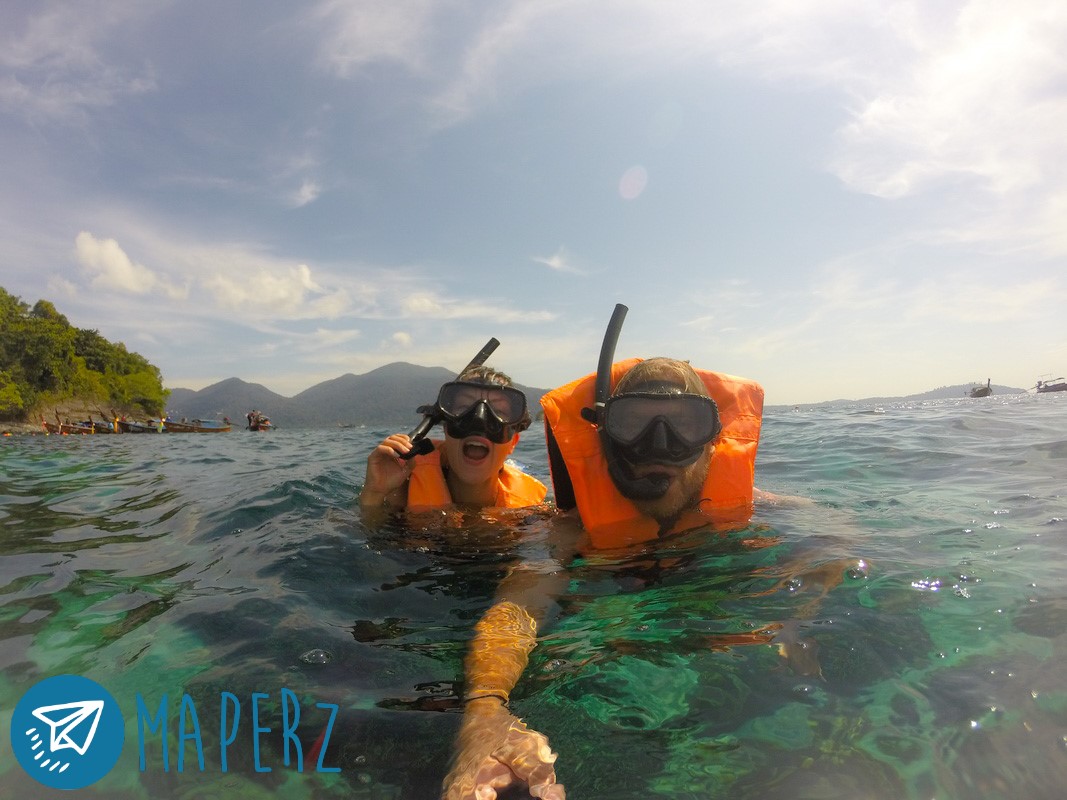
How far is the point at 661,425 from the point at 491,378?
1804mm

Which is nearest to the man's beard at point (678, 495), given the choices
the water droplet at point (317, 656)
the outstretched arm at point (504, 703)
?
the outstretched arm at point (504, 703)

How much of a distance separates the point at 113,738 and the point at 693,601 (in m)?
2.08

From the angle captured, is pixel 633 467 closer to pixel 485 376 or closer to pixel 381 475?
pixel 485 376

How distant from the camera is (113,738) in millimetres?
1555

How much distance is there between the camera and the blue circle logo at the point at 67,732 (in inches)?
56.6

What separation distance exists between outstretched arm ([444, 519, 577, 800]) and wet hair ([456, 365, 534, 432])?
1517 mm

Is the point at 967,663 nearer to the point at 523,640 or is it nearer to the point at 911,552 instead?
the point at 911,552

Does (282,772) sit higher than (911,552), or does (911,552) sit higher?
(911,552)

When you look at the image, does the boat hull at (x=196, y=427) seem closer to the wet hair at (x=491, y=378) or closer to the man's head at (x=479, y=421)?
the wet hair at (x=491, y=378)

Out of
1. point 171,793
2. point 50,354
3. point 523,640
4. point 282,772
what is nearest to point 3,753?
point 171,793

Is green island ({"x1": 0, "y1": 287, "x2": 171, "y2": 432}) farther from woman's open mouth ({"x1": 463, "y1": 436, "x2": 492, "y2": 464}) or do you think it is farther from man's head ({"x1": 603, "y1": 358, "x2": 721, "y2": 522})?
man's head ({"x1": 603, "y1": 358, "x2": 721, "y2": 522})

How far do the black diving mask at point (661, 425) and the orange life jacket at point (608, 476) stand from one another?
389 millimetres

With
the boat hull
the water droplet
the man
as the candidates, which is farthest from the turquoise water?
the boat hull

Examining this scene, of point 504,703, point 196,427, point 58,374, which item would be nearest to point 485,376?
point 504,703
